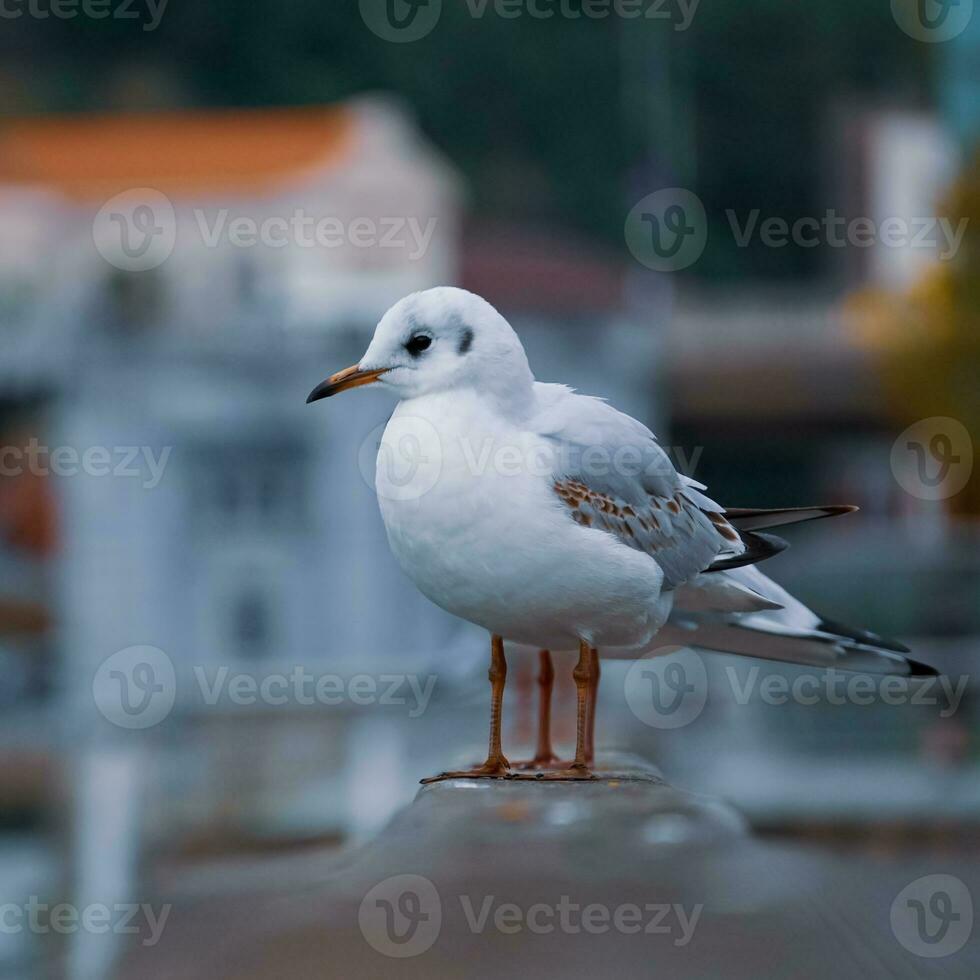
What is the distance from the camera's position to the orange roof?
82.9 feet

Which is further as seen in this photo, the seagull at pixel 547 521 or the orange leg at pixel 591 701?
the orange leg at pixel 591 701

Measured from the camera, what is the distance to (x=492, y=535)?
7.97 ft

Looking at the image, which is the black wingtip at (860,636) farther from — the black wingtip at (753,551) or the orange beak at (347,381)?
the orange beak at (347,381)

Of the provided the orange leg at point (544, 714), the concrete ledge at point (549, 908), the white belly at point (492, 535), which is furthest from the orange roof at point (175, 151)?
the concrete ledge at point (549, 908)

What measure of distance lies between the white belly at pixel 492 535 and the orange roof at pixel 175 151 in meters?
22.7

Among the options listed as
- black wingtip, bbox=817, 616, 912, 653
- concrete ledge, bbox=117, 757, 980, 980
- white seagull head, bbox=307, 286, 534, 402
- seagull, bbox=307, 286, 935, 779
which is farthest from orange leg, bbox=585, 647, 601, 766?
white seagull head, bbox=307, 286, 534, 402

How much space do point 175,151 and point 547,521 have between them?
25.1 m

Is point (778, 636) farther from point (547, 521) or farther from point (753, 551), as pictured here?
point (547, 521)

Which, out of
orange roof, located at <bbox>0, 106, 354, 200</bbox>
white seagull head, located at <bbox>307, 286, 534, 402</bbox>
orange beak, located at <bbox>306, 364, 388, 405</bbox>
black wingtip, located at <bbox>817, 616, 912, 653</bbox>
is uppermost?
orange roof, located at <bbox>0, 106, 354, 200</bbox>

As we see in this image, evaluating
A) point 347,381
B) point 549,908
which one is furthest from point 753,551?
point 549,908

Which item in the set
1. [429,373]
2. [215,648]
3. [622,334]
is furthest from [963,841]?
[215,648]

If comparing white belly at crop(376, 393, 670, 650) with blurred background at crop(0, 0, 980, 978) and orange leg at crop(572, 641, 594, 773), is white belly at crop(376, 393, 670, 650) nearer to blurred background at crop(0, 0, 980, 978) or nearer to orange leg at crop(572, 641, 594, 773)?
orange leg at crop(572, 641, 594, 773)

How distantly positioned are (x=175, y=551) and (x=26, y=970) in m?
14.0

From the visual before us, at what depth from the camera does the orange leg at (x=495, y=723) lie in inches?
105
